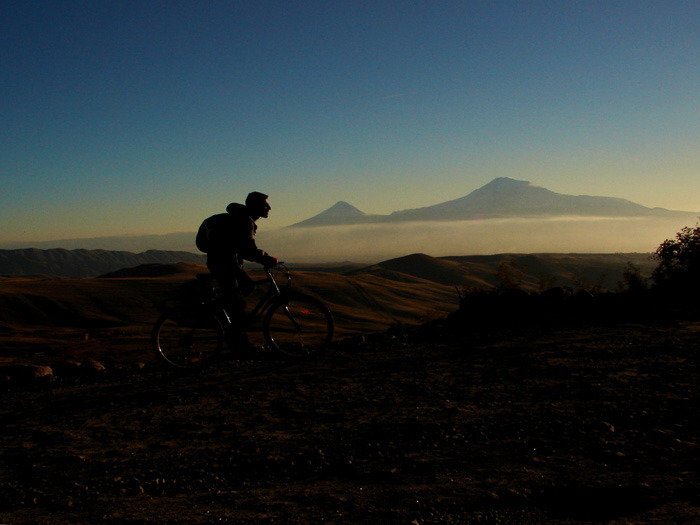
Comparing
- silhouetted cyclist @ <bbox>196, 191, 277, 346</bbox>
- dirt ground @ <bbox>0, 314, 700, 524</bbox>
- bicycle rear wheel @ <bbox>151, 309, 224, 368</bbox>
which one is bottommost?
dirt ground @ <bbox>0, 314, 700, 524</bbox>

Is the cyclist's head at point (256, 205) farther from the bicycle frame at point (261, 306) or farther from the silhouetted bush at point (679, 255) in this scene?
the silhouetted bush at point (679, 255)

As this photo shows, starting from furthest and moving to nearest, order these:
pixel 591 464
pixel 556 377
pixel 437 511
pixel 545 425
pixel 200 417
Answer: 1. pixel 556 377
2. pixel 200 417
3. pixel 545 425
4. pixel 591 464
5. pixel 437 511

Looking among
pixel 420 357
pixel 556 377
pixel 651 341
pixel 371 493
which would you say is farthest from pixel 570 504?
pixel 651 341

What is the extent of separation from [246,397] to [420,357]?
294 centimetres

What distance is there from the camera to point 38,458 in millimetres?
4125

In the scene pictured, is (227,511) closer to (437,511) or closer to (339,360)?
(437,511)

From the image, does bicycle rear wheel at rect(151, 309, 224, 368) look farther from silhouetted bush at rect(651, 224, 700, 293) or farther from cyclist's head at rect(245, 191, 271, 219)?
silhouetted bush at rect(651, 224, 700, 293)

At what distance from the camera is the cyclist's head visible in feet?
24.8

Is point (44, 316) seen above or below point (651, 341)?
below

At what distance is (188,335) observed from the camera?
7629 mm

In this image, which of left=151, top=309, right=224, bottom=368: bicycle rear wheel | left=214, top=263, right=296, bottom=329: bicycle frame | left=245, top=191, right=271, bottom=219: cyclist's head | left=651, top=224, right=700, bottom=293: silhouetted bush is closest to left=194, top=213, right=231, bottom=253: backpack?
left=245, top=191, right=271, bottom=219: cyclist's head

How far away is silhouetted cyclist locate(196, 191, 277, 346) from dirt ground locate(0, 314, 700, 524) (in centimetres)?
97

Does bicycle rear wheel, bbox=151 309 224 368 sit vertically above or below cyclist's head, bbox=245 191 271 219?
below

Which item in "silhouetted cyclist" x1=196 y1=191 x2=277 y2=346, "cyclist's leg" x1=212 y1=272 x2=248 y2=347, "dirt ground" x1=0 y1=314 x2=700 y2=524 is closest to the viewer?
"dirt ground" x1=0 y1=314 x2=700 y2=524
